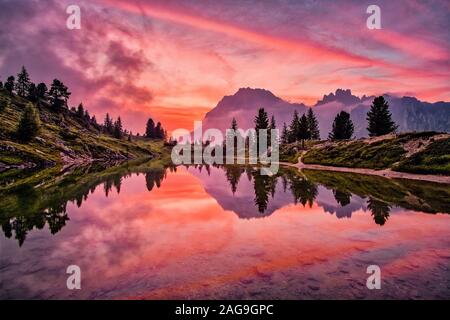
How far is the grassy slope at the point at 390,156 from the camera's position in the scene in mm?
49875

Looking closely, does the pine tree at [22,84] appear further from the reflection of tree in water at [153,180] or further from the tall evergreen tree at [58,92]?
the reflection of tree in water at [153,180]

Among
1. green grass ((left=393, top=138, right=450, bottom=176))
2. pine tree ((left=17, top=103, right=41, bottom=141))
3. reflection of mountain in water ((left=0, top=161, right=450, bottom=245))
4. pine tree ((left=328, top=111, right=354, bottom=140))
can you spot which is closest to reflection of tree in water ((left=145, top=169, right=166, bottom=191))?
reflection of mountain in water ((left=0, top=161, right=450, bottom=245))

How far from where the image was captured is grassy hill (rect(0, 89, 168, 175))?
247ft

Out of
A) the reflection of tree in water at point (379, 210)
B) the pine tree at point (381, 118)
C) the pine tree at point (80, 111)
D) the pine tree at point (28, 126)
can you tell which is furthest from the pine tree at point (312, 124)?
the pine tree at point (80, 111)

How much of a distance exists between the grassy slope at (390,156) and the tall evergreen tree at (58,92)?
139m

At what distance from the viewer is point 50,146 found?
101m

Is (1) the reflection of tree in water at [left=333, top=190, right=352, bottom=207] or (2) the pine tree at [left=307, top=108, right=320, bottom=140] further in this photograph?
(2) the pine tree at [left=307, top=108, right=320, bottom=140]

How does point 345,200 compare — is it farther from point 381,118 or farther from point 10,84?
point 10,84

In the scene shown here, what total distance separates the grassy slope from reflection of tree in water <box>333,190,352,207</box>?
930 inches

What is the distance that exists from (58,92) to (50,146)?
75462mm

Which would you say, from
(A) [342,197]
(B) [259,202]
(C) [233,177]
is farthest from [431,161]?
(B) [259,202]

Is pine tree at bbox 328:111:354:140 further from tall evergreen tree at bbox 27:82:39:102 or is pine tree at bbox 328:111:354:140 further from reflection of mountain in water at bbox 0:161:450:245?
tall evergreen tree at bbox 27:82:39:102
